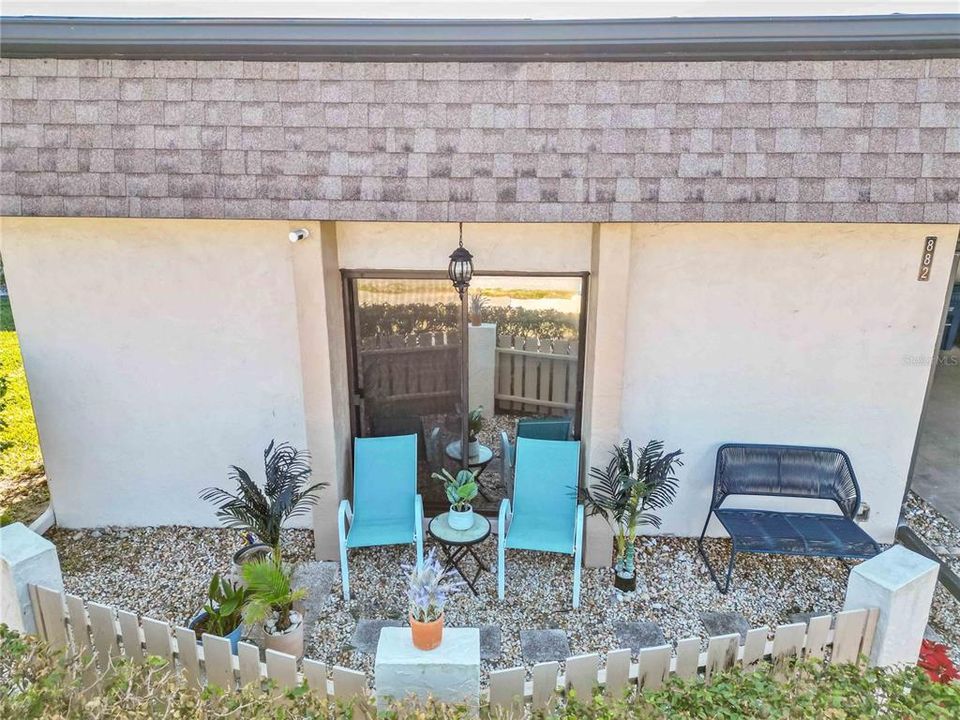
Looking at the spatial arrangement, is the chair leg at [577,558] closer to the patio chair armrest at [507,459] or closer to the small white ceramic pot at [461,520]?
the small white ceramic pot at [461,520]

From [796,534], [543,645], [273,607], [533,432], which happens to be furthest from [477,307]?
[796,534]

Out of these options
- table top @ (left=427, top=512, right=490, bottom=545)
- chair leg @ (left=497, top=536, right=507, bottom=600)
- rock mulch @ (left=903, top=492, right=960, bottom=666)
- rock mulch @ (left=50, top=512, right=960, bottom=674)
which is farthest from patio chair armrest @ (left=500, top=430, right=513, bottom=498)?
rock mulch @ (left=903, top=492, right=960, bottom=666)

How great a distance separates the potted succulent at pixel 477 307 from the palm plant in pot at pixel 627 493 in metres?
1.92

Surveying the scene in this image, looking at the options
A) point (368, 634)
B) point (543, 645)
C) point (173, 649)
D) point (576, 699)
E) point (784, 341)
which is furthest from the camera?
point (784, 341)

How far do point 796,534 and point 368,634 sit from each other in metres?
4.13

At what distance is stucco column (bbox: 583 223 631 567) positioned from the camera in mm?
5508

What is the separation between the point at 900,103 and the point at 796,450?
11.0ft

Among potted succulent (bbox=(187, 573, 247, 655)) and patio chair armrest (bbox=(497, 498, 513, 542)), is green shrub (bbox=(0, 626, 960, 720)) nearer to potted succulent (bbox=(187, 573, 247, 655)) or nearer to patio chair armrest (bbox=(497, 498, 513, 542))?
potted succulent (bbox=(187, 573, 247, 655))

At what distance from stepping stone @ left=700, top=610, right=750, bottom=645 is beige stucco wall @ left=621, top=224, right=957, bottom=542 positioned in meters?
1.32

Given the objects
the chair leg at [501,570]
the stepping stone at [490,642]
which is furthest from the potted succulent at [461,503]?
the stepping stone at [490,642]

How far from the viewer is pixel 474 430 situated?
679 cm

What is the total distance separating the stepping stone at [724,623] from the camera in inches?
210

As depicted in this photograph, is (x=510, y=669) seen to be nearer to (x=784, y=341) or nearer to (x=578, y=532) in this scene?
(x=578, y=532)

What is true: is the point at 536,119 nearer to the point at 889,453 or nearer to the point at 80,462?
the point at 889,453
